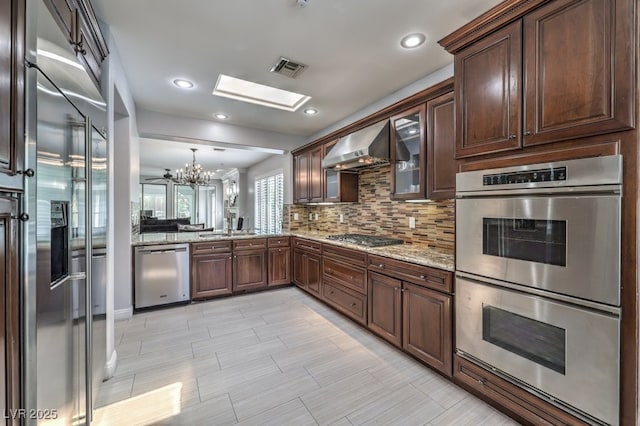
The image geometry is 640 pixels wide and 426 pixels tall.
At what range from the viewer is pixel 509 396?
1656 millimetres

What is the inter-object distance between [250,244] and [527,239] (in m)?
3.54

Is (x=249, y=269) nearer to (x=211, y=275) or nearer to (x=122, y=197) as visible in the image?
(x=211, y=275)

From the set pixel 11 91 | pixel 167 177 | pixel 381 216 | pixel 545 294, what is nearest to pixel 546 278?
pixel 545 294

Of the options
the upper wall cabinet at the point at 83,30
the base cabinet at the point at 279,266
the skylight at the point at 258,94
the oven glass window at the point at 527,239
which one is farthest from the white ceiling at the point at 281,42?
the base cabinet at the point at 279,266

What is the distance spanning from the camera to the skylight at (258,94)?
127 inches

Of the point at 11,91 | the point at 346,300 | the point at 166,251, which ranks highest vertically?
the point at 11,91

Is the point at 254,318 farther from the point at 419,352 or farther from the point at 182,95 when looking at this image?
the point at 182,95

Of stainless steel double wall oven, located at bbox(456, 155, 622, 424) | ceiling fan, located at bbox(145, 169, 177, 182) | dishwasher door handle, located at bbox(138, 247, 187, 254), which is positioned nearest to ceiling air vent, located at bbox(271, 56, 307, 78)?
stainless steel double wall oven, located at bbox(456, 155, 622, 424)

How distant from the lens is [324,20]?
2012mm

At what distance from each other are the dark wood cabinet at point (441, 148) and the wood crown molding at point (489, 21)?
0.51 metres

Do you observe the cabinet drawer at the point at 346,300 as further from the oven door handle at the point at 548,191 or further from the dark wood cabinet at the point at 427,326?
the oven door handle at the point at 548,191

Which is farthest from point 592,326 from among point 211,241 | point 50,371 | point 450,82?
point 211,241

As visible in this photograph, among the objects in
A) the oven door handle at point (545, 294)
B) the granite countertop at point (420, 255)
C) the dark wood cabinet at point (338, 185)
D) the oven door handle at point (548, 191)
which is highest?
the dark wood cabinet at point (338, 185)

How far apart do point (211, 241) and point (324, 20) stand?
3132mm
